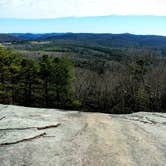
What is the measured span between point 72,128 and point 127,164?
16.4 ft

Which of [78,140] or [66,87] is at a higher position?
[78,140]

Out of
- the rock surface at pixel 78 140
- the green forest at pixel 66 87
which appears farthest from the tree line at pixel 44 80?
the rock surface at pixel 78 140

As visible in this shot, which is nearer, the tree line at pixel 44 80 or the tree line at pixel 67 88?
the tree line at pixel 44 80

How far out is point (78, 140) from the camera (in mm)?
16141

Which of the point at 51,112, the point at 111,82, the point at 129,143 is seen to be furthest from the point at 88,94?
the point at 129,143

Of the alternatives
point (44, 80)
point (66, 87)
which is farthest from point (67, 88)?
point (44, 80)

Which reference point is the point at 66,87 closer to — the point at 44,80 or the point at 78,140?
the point at 44,80

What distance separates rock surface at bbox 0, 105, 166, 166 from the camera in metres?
14.1

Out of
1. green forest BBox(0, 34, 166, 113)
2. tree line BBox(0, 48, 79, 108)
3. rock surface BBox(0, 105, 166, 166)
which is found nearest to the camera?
rock surface BBox(0, 105, 166, 166)

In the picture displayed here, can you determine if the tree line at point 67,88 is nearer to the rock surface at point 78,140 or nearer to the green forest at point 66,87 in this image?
the green forest at point 66,87

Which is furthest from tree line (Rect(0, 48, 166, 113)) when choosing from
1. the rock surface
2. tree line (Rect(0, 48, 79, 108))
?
the rock surface

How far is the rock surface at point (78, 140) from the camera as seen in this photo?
46.4 ft

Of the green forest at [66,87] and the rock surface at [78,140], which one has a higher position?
the rock surface at [78,140]

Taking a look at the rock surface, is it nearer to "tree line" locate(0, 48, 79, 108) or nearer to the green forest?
the green forest
